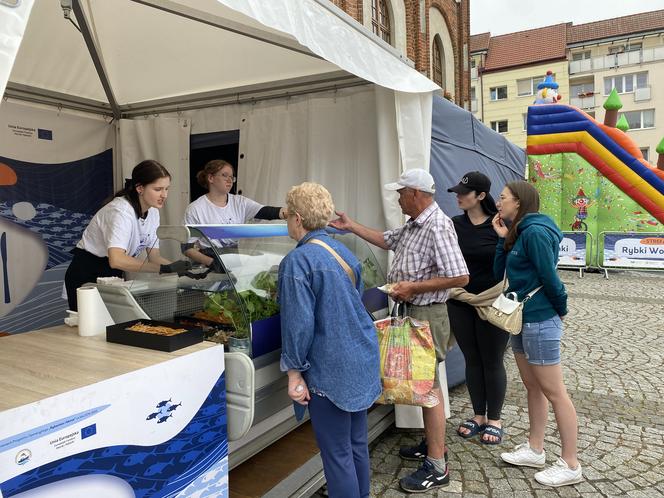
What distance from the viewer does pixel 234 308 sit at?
→ 207cm

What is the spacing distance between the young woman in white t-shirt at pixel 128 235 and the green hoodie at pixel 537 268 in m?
1.69

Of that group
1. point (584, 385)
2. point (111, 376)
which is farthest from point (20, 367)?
point (584, 385)

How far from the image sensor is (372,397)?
1.96m

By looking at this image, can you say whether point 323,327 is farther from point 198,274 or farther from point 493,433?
point 493,433

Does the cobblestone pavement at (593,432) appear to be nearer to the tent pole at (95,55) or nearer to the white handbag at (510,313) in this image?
the white handbag at (510,313)

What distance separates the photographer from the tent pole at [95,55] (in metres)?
3.52

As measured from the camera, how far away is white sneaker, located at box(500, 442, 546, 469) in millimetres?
2820

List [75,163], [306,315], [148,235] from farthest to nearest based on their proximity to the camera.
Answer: [75,163] → [148,235] → [306,315]

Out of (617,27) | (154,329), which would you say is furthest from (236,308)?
(617,27)

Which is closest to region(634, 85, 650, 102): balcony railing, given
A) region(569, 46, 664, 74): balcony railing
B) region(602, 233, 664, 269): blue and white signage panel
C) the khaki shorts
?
region(569, 46, 664, 74): balcony railing

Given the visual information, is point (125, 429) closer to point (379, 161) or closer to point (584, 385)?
point (379, 161)

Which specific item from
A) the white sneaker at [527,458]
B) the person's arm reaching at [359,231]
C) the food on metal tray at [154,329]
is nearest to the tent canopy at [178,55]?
the person's arm reaching at [359,231]

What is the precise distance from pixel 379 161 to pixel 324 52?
4.06ft

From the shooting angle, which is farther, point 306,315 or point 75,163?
point 75,163
